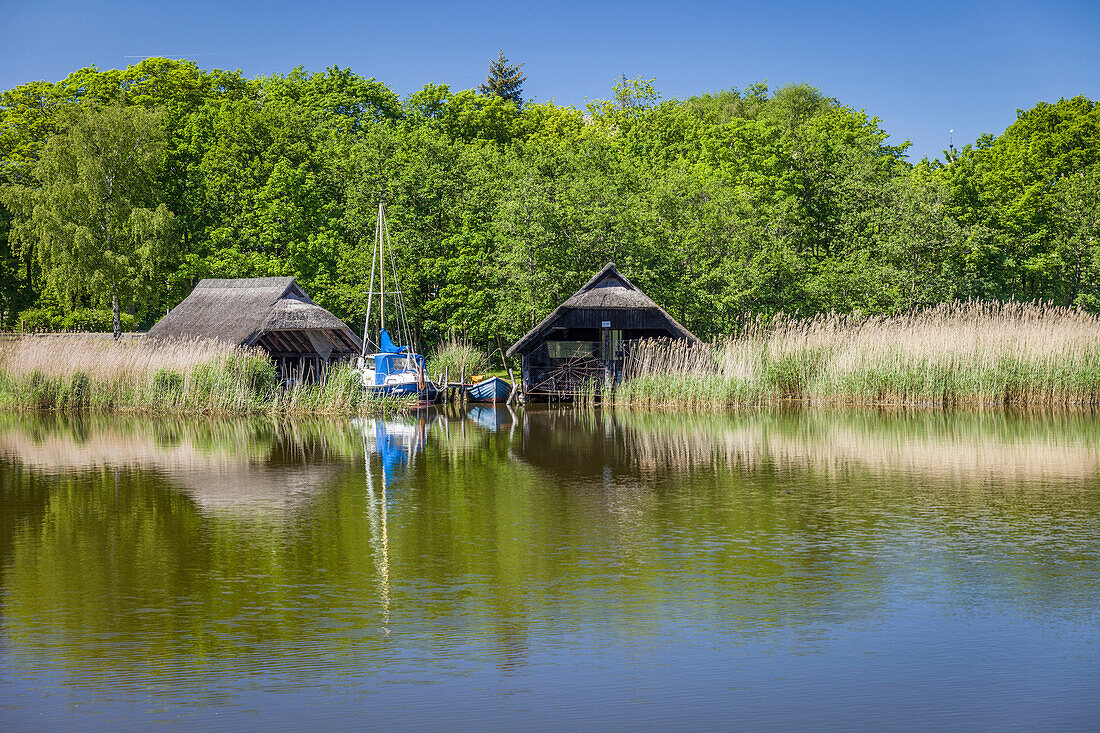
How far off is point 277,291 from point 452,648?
2910 cm

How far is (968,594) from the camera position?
30.0ft

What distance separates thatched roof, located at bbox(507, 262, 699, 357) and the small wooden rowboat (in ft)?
4.20

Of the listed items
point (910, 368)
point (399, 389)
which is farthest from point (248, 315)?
point (910, 368)

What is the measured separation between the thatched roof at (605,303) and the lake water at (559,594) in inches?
630

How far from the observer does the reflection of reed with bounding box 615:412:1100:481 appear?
16.9 m

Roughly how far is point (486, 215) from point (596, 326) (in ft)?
36.8

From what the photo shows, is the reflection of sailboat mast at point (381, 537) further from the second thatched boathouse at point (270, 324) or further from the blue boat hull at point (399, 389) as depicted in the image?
the second thatched boathouse at point (270, 324)

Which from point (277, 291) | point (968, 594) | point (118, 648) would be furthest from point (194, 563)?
point (277, 291)

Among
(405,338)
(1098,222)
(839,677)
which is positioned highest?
(1098,222)

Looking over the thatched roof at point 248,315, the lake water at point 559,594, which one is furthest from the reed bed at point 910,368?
the thatched roof at point 248,315

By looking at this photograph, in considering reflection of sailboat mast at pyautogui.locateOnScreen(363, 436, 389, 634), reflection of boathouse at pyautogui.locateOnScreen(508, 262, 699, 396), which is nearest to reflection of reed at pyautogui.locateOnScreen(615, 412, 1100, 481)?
reflection of sailboat mast at pyautogui.locateOnScreen(363, 436, 389, 634)

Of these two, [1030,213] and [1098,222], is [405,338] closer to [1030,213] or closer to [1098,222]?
[1030,213]

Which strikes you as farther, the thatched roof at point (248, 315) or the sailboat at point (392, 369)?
the thatched roof at point (248, 315)

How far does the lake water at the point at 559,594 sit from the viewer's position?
6883mm
